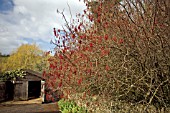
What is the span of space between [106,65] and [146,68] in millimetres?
909

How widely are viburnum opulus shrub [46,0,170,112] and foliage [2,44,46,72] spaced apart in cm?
3197

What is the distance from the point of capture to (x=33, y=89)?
22719 mm

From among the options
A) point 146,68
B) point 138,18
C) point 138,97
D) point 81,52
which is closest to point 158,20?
point 138,18

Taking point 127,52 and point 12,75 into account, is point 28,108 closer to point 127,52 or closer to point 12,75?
point 12,75

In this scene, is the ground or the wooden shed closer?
the ground

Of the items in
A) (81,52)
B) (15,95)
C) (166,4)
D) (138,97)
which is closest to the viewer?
(166,4)

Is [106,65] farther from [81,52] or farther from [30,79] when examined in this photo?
[30,79]

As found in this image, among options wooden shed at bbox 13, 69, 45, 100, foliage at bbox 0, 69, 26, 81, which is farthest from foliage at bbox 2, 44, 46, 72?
foliage at bbox 0, 69, 26, 81

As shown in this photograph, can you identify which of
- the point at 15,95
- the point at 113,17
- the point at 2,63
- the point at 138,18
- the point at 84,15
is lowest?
the point at 15,95

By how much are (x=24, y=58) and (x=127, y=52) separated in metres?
40.0

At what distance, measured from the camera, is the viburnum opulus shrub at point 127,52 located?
10.8 feet

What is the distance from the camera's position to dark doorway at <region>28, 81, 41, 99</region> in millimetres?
22103

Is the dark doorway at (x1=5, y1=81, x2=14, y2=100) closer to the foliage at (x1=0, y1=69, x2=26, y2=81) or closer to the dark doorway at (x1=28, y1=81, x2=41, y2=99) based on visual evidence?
the foliage at (x1=0, y1=69, x2=26, y2=81)

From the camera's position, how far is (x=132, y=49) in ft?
11.8
